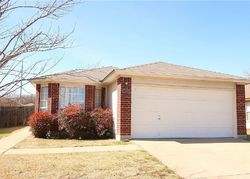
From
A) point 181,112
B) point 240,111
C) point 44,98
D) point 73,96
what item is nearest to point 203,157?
point 181,112

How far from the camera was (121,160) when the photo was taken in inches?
373

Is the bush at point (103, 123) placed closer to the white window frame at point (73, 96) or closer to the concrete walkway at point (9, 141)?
the white window frame at point (73, 96)

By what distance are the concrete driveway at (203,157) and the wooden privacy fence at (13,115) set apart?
16.4 meters

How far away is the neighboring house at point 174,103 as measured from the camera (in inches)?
566

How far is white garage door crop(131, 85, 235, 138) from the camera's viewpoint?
576 inches

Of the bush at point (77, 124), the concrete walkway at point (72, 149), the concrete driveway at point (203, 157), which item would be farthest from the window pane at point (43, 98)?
the concrete driveway at point (203, 157)

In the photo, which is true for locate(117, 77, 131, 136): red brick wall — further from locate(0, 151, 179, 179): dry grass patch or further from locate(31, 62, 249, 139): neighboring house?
locate(0, 151, 179, 179): dry grass patch

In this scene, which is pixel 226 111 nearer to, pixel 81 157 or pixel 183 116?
pixel 183 116

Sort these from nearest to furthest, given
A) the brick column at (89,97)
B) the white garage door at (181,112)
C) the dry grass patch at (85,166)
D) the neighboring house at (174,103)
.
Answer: the dry grass patch at (85,166) → the neighboring house at (174,103) → the white garage door at (181,112) → the brick column at (89,97)

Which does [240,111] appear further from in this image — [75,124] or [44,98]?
[44,98]

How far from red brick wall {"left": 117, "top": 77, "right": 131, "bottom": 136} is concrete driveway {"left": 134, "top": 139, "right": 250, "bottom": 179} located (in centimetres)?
92

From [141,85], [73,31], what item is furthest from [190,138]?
[73,31]

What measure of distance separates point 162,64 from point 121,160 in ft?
30.8

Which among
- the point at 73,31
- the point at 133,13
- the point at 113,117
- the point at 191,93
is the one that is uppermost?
the point at 133,13
